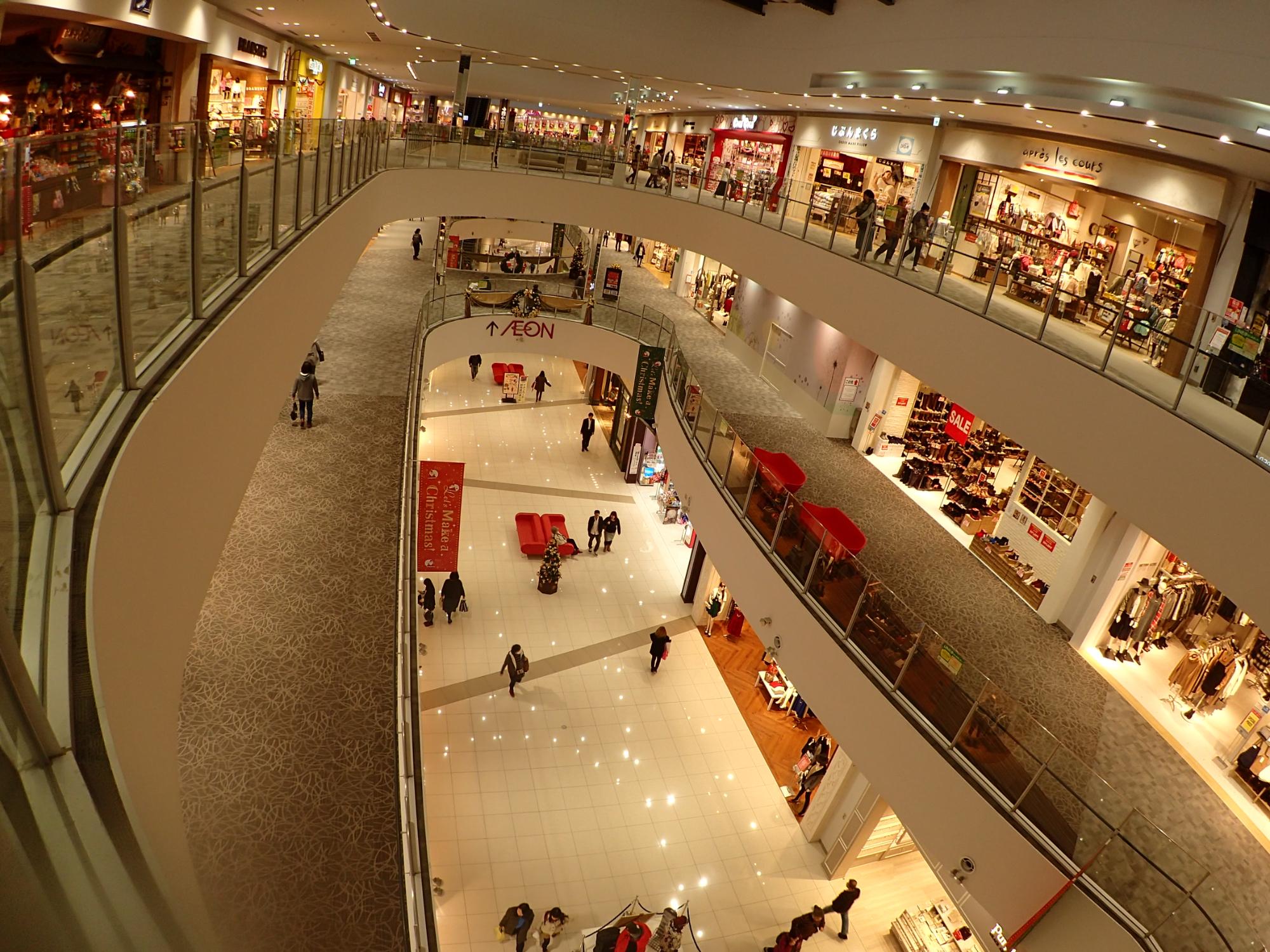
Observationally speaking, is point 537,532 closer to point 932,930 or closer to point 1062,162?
Result: point 932,930

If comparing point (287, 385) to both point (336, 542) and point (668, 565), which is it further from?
point (668, 565)

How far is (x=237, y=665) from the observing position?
6.07 m

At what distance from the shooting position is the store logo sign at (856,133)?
733 inches

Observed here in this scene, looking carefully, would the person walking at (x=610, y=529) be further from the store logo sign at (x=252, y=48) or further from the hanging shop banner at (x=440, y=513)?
the store logo sign at (x=252, y=48)

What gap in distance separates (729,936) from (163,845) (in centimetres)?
1016

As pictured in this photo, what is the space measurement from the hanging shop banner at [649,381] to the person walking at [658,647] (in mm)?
4787

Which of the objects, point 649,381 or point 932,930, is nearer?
point 932,930

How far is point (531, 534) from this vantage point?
17.9 meters

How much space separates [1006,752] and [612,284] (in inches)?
692

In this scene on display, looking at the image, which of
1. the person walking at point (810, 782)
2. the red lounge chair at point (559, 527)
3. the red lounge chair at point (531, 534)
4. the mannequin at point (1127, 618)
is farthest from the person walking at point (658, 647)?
the mannequin at point (1127, 618)

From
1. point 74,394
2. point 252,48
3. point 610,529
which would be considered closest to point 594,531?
point 610,529

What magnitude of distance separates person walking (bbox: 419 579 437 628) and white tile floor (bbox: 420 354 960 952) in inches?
9.3

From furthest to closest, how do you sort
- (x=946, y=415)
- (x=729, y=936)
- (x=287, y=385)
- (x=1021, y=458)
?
(x=946, y=415)
(x=1021, y=458)
(x=729, y=936)
(x=287, y=385)

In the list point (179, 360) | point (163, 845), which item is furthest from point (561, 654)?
point (163, 845)
